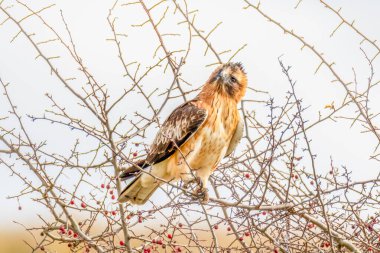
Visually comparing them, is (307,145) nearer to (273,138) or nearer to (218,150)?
(273,138)

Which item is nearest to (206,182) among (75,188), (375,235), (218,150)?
(218,150)

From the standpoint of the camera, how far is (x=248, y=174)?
543cm

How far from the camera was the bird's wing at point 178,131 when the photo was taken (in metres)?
5.86

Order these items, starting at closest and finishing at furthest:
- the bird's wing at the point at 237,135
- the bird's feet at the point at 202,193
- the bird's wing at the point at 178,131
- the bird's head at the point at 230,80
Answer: the bird's feet at the point at 202,193, the bird's wing at the point at 178,131, the bird's wing at the point at 237,135, the bird's head at the point at 230,80

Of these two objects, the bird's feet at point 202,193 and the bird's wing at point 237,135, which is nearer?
the bird's feet at point 202,193

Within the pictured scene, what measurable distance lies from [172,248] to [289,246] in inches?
33.8

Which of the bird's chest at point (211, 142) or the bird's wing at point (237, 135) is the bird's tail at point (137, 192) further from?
the bird's wing at point (237, 135)

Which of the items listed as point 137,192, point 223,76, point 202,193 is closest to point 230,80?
point 223,76

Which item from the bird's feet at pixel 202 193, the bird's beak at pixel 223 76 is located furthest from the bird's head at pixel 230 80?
the bird's feet at pixel 202 193

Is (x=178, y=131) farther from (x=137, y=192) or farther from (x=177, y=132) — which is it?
(x=137, y=192)

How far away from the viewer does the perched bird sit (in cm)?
581

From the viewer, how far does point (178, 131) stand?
19.6 ft

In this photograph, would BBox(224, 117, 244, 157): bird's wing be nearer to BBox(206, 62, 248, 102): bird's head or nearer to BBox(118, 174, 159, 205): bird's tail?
BBox(206, 62, 248, 102): bird's head

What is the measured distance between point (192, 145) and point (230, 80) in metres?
0.83
